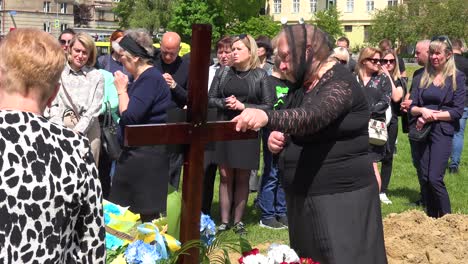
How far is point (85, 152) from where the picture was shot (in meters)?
2.59

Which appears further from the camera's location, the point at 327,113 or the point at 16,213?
the point at 327,113

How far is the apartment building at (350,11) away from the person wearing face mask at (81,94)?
268 ft

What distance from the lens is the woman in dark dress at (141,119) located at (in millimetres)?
5582

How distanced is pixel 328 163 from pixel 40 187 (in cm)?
185

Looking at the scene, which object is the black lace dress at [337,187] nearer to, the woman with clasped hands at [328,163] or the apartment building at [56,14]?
the woman with clasped hands at [328,163]

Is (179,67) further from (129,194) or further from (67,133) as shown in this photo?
(67,133)

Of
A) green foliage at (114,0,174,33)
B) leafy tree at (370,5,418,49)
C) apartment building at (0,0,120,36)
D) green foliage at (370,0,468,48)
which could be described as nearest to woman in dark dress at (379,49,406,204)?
green foliage at (370,0,468,48)

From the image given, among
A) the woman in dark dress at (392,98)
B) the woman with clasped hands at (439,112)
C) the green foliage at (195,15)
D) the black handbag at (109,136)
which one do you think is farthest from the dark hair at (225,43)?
the green foliage at (195,15)

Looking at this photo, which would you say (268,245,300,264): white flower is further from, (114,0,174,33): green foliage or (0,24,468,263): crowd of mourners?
(114,0,174,33): green foliage

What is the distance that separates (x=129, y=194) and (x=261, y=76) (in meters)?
1.98

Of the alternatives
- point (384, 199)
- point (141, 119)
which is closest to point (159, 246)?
point (141, 119)

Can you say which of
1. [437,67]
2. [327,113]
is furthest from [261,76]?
[327,113]

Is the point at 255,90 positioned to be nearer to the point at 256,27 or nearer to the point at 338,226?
the point at 338,226

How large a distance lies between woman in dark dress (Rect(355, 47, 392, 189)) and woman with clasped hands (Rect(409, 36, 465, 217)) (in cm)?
43
